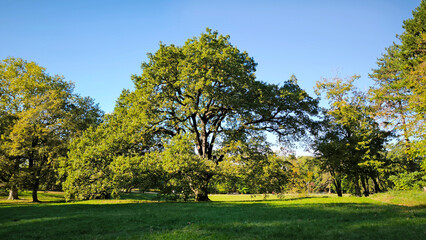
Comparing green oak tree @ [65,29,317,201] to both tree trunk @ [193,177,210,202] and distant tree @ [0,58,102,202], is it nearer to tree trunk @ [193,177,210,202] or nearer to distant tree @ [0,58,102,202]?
tree trunk @ [193,177,210,202]

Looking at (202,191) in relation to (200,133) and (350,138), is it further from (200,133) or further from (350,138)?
(350,138)

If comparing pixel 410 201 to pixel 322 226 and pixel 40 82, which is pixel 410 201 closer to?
pixel 322 226

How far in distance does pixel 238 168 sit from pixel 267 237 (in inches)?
593

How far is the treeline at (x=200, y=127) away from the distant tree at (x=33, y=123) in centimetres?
14

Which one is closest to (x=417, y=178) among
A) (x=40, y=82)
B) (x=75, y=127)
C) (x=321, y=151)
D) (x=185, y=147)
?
(x=321, y=151)

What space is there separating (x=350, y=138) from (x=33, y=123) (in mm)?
38128

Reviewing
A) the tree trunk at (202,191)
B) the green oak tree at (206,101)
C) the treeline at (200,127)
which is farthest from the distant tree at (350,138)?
the tree trunk at (202,191)

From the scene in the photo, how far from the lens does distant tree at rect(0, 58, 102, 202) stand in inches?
1102

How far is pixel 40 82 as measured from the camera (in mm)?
32906

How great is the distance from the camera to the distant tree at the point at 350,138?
2927 cm

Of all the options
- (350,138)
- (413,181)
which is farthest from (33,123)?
(413,181)

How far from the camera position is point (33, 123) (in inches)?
1123

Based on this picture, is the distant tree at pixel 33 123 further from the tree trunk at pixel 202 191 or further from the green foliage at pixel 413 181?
the green foliage at pixel 413 181

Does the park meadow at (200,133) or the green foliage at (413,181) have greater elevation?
the park meadow at (200,133)
